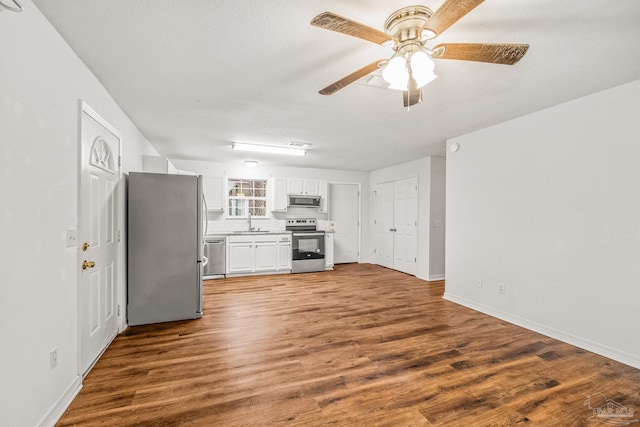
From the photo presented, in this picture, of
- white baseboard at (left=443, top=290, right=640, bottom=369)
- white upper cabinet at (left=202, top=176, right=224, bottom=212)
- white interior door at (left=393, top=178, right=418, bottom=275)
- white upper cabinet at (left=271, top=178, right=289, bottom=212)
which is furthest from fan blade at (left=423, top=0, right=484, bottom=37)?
white upper cabinet at (left=202, top=176, right=224, bottom=212)

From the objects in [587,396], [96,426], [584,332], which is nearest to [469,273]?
[584,332]

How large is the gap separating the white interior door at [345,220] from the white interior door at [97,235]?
4980 millimetres

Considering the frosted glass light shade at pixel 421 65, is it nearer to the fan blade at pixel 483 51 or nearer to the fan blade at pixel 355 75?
the fan blade at pixel 483 51

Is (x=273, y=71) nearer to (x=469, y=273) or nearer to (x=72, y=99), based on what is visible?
(x=72, y=99)

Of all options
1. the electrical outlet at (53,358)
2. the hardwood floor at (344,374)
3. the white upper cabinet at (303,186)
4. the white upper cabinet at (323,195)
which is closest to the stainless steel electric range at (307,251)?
the white upper cabinet at (323,195)

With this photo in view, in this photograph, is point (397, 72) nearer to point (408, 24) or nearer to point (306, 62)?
point (408, 24)

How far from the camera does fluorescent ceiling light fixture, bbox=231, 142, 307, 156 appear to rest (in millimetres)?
4562

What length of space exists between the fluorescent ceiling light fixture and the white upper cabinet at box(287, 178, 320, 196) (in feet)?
5.02

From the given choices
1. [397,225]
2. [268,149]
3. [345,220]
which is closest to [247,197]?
[268,149]

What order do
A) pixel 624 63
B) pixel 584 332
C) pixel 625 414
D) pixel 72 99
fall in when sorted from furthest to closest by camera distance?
pixel 584 332 → pixel 624 63 → pixel 72 99 → pixel 625 414

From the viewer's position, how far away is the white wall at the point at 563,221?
96.9 inches

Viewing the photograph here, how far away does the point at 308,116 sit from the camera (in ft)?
10.7

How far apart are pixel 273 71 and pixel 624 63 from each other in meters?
2.70

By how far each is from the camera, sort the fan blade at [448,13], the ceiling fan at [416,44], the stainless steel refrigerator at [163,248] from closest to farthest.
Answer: the fan blade at [448,13] < the ceiling fan at [416,44] < the stainless steel refrigerator at [163,248]
